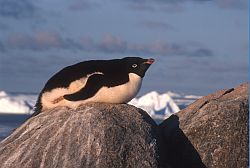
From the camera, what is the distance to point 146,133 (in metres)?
11.8

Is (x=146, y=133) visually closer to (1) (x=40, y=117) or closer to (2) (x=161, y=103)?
(1) (x=40, y=117)

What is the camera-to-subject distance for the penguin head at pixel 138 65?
12.4 meters

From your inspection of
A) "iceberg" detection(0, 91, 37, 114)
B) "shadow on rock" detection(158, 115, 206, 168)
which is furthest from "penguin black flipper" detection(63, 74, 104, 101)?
"iceberg" detection(0, 91, 37, 114)

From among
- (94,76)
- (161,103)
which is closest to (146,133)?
(94,76)

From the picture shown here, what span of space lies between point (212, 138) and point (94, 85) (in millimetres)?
2392

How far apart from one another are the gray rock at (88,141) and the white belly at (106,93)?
146mm

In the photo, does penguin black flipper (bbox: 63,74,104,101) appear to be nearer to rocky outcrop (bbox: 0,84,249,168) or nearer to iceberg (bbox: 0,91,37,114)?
rocky outcrop (bbox: 0,84,249,168)

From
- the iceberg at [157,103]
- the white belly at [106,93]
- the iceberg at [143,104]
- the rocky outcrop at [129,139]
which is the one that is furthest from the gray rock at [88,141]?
the iceberg at [157,103]

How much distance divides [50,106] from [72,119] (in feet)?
3.40

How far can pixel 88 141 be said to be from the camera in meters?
11.3

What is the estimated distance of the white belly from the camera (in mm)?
12086

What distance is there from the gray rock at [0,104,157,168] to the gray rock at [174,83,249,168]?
0.87m

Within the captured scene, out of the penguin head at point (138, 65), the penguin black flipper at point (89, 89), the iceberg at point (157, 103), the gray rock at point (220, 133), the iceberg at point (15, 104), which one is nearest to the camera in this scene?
the penguin black flipper at point (89, 89)

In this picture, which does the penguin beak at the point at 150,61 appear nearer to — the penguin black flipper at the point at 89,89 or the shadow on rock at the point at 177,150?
the penguin black flipper at the point at 89,89
